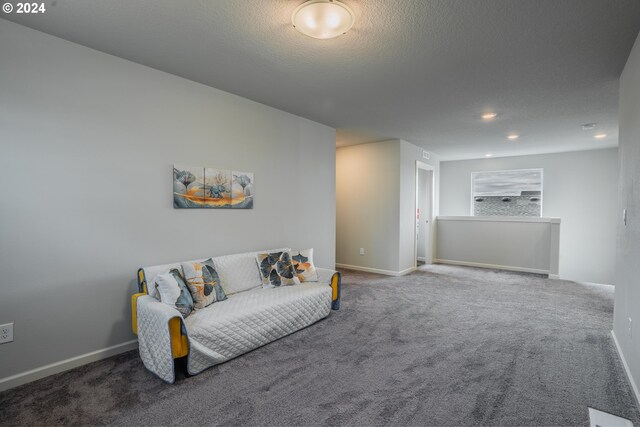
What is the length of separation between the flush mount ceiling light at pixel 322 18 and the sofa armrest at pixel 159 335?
6.93ft

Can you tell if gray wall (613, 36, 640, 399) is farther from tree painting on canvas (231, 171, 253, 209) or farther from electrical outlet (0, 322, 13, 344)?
electrical outlet (0, 322, 13, 344)

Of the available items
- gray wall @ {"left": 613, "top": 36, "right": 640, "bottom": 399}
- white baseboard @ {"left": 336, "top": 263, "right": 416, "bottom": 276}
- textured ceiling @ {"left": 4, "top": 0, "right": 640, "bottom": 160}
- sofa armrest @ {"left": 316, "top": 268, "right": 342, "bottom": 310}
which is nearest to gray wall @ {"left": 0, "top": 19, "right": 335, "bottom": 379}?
textured ceiling @ {"left": 4, "top": 0, "right": 640, "bottom": 160}

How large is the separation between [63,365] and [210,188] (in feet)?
6.12

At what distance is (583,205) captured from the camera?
670cm

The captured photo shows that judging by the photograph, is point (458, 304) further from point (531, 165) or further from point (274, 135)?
point (531, 165)

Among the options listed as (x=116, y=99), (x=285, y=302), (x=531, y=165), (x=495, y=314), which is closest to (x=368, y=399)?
(x=285, y=302)

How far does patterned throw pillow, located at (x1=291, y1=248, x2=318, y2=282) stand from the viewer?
12.4ft

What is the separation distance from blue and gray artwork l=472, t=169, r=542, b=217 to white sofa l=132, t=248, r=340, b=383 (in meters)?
5.80

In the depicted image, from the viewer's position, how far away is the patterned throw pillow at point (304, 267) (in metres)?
3.78

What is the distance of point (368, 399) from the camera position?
211 centimetres

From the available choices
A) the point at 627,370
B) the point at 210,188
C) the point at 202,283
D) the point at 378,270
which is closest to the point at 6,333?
the point at 202,283

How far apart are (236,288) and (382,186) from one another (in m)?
3.57

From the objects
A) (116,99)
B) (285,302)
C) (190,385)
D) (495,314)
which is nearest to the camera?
(190,385)

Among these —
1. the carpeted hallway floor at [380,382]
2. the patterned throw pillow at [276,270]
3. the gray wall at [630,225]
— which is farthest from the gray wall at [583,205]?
the patterned throw pillow at [276,270]
